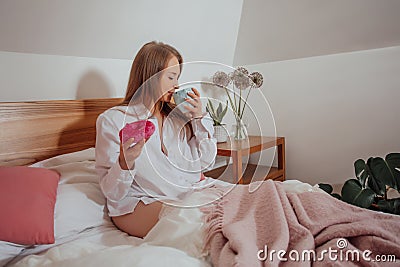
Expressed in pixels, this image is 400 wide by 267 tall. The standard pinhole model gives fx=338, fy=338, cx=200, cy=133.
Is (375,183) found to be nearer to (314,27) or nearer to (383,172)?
(383,172)

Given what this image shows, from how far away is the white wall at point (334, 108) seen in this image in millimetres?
1966

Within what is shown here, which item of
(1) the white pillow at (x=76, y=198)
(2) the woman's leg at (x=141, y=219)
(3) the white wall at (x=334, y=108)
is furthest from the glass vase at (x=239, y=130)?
(3) the white wall at (x=334, y=108)

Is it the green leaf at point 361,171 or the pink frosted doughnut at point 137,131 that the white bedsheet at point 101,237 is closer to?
the pink frosted doughnut at point 137,131

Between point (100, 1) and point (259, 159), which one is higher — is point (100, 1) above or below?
above

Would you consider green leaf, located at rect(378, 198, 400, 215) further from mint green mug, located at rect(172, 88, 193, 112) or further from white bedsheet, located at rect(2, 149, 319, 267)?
mint green mug, located at rect(172, 88, 193, 112)

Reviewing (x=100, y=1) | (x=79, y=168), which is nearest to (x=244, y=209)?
(x=79, y=168)

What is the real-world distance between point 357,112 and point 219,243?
5.24 ft

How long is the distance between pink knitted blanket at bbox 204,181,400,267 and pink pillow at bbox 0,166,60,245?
→ 459 millimetres

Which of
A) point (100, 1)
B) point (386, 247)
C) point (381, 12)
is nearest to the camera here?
point (386, 247)

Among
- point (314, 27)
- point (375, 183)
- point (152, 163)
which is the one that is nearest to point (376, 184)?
point (375, 183)

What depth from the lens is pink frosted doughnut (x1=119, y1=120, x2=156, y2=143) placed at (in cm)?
96

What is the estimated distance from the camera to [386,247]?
2.39ft

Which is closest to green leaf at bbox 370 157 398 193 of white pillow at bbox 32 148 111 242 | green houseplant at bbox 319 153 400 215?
green houseplant at bbox 319 153 400 215

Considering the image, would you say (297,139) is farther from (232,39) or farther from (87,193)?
(87,193)
